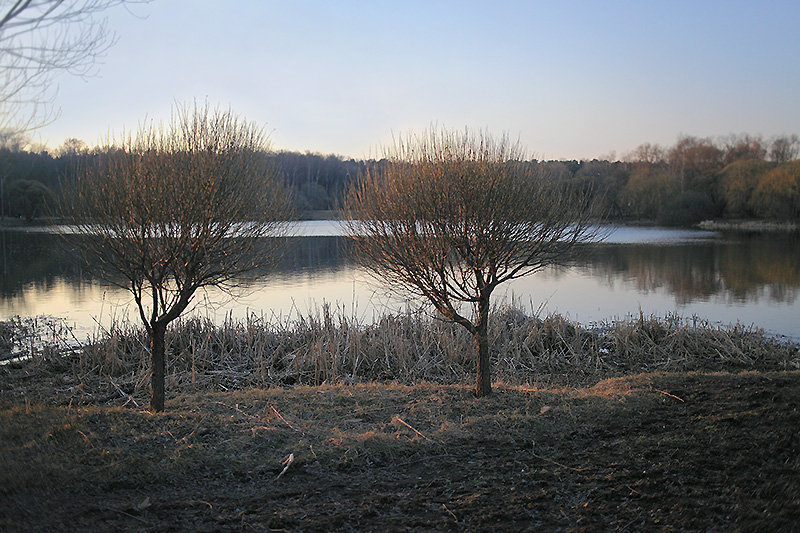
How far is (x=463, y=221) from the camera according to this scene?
23.4 ft

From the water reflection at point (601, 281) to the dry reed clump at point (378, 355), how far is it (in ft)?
5.55

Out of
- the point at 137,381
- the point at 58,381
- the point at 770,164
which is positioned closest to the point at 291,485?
the point at 137,381

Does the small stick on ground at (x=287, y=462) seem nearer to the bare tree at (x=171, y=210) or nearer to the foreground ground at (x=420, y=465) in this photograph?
the foreground ground at (x=420, y=465)

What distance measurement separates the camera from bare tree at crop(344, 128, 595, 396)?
23.4 feet

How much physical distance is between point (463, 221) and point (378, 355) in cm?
509

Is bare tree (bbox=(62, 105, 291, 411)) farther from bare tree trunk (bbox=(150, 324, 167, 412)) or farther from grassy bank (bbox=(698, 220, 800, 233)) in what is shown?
grassy bank (bbox=(698, 220, 800, 233))

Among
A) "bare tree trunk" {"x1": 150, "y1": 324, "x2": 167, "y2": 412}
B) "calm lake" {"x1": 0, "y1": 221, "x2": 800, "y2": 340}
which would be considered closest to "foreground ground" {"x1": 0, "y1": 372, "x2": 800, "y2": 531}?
"bare tree trunk" {"x1": 150, "y1": 324, "x2": 167, "y2": 412}

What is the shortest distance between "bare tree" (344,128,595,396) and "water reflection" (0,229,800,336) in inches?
220

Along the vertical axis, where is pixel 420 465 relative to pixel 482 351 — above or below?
below

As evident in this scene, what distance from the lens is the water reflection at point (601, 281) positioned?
19797 millimetres

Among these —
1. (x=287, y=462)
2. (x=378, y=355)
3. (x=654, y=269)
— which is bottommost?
(x=378, y=355)

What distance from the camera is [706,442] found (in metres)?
5.32

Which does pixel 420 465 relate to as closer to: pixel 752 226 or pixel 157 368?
pixel 157 368

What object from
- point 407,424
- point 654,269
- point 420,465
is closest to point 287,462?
point 420,465
